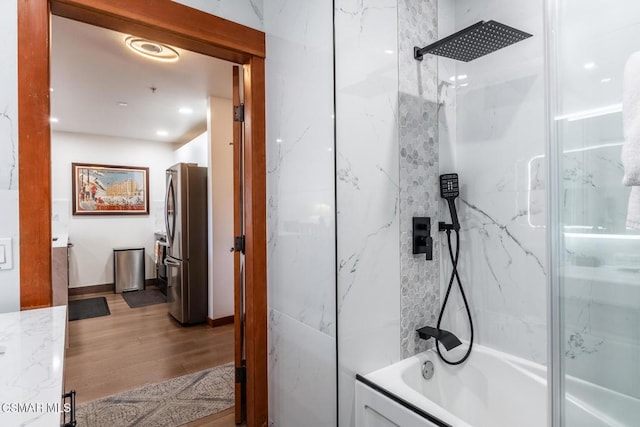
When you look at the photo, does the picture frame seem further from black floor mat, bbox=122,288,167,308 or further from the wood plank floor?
the wood plank floor

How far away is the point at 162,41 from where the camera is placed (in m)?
1.69

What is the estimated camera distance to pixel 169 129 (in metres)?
5.39

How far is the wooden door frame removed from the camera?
4.37ft

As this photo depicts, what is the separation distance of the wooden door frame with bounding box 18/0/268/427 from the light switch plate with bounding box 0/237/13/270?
1.4 inches

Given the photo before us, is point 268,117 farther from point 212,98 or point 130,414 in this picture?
point 212,98

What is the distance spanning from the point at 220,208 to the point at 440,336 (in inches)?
119

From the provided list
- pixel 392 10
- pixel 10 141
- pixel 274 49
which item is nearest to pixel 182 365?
pixel 10 141

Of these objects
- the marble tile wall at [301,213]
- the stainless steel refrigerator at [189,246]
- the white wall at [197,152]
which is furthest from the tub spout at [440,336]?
the white wall at [197,152]

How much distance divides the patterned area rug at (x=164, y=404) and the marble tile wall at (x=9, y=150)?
134 cm

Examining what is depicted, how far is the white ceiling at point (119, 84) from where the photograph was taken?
2.72 meters

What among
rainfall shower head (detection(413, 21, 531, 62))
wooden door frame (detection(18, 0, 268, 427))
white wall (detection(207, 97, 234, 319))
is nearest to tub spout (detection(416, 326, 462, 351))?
wooden door frame (detection(18, 0, 268, 427))

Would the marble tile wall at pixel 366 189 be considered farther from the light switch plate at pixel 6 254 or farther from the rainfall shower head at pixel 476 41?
the light switch plate at pixel 6 254

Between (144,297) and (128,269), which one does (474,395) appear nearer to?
(144,297)

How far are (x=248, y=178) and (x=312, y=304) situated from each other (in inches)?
30.4
